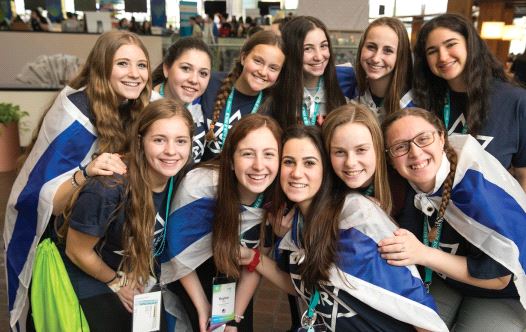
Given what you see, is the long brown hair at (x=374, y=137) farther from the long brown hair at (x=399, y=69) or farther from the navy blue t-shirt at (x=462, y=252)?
the long brown hair at (x=399, y=69)

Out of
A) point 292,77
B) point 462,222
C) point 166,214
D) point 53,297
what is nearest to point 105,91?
point 166,214

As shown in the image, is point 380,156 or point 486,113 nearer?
point 380,156

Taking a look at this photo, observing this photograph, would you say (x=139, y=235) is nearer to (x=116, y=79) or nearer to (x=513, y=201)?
(x=116, y=79)

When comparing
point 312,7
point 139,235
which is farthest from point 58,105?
point 312,7

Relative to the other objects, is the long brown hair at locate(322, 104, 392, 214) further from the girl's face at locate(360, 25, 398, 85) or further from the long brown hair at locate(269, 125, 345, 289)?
the girl's face at locate(360, 25, 398, 85)

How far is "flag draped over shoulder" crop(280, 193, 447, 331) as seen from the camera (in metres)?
2.01

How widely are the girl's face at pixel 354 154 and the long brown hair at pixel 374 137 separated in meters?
0.02

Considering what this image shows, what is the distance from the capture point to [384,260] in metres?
2.04

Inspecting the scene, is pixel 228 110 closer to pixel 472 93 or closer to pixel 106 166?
pixel 106 166

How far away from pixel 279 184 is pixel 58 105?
44.5 inches

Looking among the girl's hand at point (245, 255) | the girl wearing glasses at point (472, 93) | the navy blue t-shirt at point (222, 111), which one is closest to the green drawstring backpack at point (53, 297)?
the girl's hand at point (245, 255)

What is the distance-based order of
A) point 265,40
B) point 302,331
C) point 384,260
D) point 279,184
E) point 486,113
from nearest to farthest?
point 384,260 < point 302,331 < point 279,184 < point 486,113 < point 265,40

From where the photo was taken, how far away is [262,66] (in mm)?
2844

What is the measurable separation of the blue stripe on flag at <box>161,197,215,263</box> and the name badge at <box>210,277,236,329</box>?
0.23m
